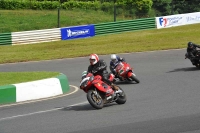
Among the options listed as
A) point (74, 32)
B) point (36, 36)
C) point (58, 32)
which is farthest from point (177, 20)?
point (36, 36)

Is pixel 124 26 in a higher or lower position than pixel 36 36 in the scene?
higher

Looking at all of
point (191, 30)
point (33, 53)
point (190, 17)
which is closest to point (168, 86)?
point (33, 53)

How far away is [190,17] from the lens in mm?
40375

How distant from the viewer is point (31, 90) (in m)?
14.1

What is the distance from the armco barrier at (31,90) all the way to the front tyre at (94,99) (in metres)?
2.45

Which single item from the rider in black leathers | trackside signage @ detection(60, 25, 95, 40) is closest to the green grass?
the rider in black leathers

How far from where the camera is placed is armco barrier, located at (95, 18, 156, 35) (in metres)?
37.0

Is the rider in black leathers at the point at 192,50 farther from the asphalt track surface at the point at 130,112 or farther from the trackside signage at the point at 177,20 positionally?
the trackside signage at the point at 177,20

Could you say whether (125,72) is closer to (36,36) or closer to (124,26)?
(36,36)

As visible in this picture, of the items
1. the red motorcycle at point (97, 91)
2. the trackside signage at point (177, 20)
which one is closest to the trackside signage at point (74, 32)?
the trackside signage at point (177, 20)

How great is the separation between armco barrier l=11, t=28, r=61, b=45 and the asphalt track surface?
16470mm

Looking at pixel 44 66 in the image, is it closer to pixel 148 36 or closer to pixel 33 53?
pixel 33 53

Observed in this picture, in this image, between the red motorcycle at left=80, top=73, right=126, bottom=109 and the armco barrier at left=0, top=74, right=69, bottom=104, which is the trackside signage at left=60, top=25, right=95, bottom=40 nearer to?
the armco barrier at left=0, top=74, right=69, bottom=104

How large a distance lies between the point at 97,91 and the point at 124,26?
1020 inches
